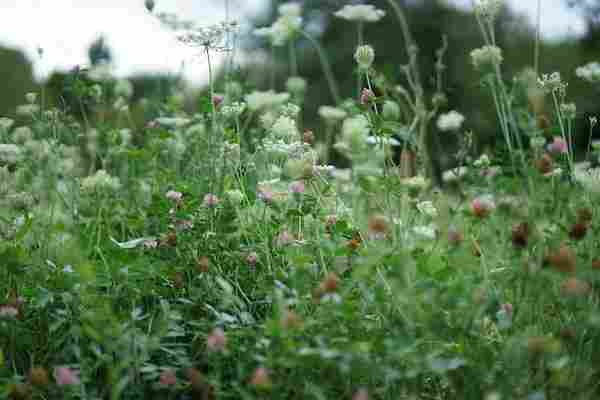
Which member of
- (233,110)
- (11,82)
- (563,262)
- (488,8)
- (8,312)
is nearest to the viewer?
(563,262)

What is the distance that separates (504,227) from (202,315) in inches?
31.7

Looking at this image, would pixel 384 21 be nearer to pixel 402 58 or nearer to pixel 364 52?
pixel 402 58

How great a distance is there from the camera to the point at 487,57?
1.58 m

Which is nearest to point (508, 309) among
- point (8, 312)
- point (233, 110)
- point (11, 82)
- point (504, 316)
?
point (504, 316)

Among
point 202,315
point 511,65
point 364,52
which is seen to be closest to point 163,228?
point 202,315

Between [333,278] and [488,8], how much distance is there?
33.1 inches

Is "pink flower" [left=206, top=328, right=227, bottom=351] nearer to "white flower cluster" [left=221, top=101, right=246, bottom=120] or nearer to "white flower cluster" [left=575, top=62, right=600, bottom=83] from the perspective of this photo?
"white flower cluster" [left=221, top=101, right=246, bottom=120]

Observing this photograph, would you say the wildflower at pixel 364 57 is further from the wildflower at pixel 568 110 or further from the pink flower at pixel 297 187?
the wildflower at pixel 568 110

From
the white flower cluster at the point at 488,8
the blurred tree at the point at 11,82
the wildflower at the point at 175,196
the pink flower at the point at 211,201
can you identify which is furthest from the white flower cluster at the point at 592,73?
the blurred tree at the point at 11,82

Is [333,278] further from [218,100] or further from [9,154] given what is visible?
[9,154]

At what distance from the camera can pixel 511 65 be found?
10.7 m

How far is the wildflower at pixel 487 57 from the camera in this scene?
5.12ft

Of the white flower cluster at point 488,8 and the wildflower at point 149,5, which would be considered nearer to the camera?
the white flower cluster at point 488,8

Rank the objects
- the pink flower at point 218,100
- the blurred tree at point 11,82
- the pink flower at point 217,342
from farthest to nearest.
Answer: the blurred tree at point 11,82 < the pink flower at point 218,100 < the pink flower at point 217,342
